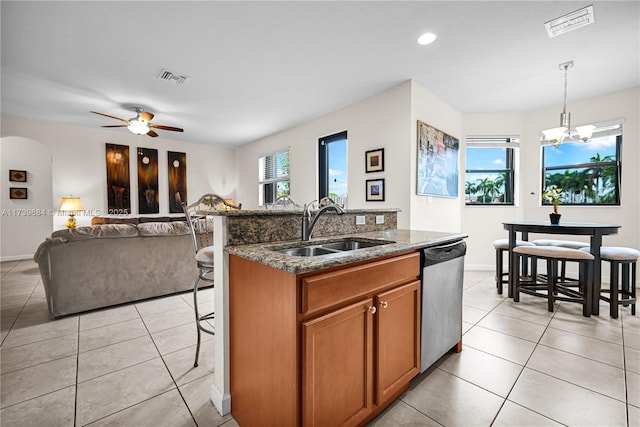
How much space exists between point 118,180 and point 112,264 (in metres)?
3.99

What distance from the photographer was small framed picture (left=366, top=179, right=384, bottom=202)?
3861mm

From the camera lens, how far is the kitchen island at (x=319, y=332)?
1.02 m

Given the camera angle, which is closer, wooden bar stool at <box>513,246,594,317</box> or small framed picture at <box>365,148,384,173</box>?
wooden bar stool at <box>513,246,594,317</box>

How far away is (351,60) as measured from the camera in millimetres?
3023

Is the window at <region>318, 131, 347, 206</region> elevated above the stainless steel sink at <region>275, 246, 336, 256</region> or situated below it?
above

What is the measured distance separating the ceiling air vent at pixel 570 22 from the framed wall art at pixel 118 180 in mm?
7281

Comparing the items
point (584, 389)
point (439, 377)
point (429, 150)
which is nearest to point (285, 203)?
point (429, 150)

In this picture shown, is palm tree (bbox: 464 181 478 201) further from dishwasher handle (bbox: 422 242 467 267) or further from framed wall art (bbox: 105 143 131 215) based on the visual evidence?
framed wall art (bbox: 105 143 131 215)

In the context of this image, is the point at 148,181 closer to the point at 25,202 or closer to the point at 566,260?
the point at 25,202

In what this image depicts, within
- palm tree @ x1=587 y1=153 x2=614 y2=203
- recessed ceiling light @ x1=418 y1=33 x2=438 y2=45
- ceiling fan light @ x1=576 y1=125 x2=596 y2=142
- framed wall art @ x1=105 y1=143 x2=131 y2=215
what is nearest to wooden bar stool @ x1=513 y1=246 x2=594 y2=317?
ceiling fan light @ x1=576 y1=125 x2=596 y2=142

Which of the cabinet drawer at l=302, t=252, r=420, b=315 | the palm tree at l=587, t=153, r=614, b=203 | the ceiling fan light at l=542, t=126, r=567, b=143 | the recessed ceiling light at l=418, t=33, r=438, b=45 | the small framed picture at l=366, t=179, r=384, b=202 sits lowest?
the cabinet drawer at l=302, t=252, r=420, b=315

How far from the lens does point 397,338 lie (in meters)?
1.45

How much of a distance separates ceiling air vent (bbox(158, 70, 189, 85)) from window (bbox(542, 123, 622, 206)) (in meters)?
5.41

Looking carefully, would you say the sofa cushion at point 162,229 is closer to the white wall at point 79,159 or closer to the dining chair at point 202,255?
the dining chair at point 202,255
